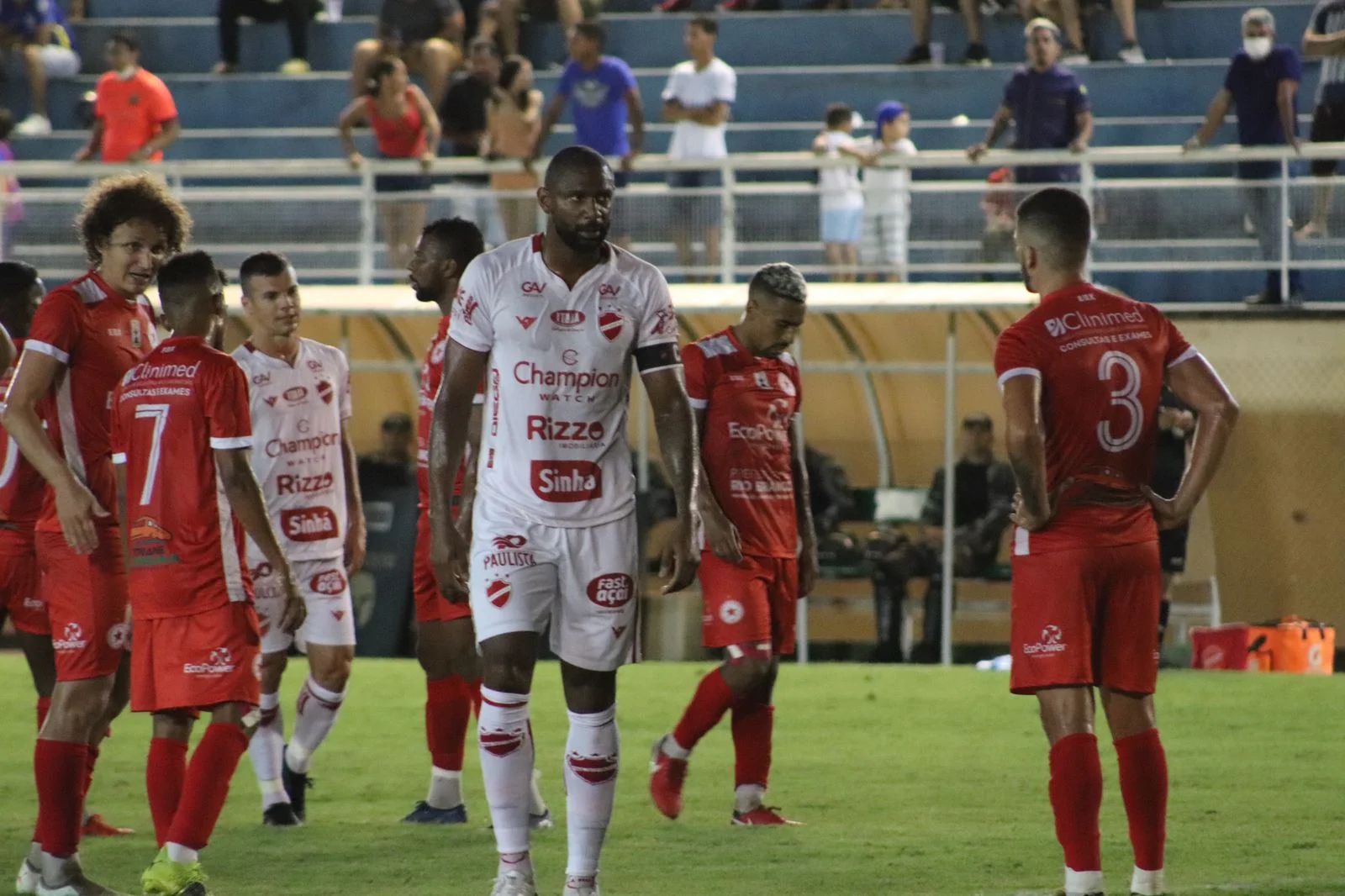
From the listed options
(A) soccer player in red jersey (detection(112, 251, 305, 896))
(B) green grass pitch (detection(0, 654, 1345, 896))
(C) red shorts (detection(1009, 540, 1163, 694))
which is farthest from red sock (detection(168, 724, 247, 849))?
(C) red shorts (detection(1009, 540, 1163, 694))

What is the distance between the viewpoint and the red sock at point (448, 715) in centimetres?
874

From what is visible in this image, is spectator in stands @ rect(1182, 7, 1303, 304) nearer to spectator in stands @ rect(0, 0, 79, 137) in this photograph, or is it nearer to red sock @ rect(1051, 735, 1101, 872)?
red sock @ rect(1051, 735, 1101, 872)

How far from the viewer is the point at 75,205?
17719 millimetres

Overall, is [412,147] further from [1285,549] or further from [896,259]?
[1285,549]

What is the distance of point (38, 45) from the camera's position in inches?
912

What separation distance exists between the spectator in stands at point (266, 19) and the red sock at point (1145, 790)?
59.5ft

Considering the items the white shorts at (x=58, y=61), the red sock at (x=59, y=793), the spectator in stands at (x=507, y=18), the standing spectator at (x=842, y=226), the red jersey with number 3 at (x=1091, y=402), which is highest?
the spectator in stands at (x=507, y=18)

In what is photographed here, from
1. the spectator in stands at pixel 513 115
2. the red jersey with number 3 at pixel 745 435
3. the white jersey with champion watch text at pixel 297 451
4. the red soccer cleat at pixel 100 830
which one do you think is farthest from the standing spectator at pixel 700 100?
the red soccer cleat at pixel 100 830

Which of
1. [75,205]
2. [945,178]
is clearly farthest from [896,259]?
[75,205]

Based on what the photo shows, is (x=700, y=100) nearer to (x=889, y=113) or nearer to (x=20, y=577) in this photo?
(x=889, y=113)

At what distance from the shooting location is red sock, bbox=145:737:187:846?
6.93 meters

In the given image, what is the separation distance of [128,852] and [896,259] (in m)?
9.82

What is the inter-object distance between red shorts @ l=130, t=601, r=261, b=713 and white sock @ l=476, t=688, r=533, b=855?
2.63 ft

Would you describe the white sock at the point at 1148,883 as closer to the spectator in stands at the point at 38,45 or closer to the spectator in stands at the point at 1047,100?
the spectator in stands at the point at 1047,100
